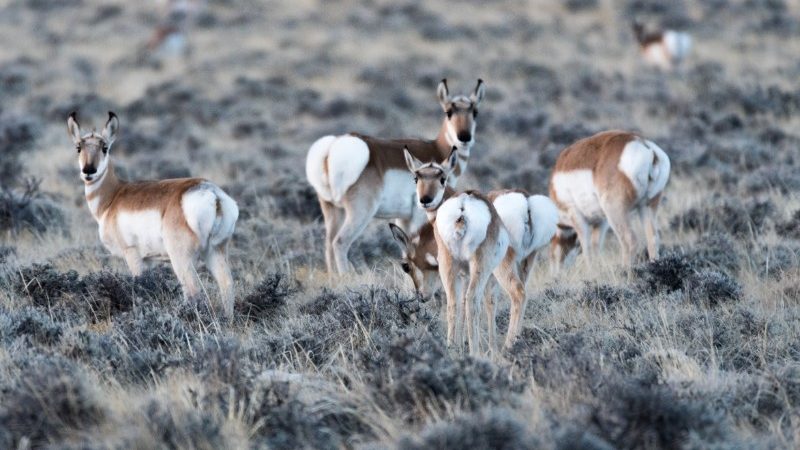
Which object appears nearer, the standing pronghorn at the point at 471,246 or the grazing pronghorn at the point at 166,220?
the standing pronghorn at the point at 471,246

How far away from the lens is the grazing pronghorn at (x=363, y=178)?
351 inches

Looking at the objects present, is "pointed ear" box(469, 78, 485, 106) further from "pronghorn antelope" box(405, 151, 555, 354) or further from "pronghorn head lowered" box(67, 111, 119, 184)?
"pronghorn head lowered" box(67, 111, 119, 184)

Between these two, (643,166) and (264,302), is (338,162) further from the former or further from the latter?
(643,166)

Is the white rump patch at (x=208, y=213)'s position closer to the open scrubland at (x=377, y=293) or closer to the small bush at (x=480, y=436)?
the open scrubland at (x=377, y=293)

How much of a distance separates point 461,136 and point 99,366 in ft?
14.6

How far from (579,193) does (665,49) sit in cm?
1602

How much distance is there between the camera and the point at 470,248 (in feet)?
20.3

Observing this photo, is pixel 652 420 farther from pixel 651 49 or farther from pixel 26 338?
pixel 651 49

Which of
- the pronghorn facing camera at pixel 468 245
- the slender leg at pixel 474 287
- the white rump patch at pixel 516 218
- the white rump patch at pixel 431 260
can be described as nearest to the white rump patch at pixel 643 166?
the white rump patch at pixel 431 260

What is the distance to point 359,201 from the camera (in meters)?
9.02

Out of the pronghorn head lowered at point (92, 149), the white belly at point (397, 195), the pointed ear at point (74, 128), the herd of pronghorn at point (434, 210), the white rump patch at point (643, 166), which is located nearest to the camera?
the herd of pronghorn at point (434, 210)

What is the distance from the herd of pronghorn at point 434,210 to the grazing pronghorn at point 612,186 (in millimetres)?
10

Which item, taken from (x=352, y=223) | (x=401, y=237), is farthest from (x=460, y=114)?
(x=401, y=237)

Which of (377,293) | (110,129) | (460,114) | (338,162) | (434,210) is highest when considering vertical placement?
(110,129)
